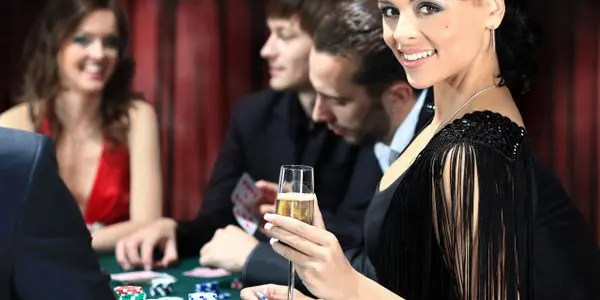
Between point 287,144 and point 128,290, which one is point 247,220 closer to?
point 287,144

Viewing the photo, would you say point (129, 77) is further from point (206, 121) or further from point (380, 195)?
point (380, 195)

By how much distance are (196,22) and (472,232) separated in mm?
3703

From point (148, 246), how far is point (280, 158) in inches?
38.0

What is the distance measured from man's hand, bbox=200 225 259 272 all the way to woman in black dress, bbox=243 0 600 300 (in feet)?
1.81

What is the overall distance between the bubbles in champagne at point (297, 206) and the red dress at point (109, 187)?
2046 mm

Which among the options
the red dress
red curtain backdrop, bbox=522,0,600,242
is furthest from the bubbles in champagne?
red curtain backdrop, bbox=522,0,600,242

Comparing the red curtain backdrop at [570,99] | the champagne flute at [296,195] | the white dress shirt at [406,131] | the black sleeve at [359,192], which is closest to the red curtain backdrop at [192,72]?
the red curtain backdrop at [570,99]

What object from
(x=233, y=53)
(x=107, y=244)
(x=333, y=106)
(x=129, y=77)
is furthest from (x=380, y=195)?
(x=233, y=53)

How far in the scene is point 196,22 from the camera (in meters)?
5.09

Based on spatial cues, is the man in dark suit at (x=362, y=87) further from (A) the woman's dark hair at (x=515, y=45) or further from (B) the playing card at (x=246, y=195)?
(A) the woman's dark hair at (x=515, y=45)

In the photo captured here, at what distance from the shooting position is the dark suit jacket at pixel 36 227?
1363mm

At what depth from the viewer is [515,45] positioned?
1892mm

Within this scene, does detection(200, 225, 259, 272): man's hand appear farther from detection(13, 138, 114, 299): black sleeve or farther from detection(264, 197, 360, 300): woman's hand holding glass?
detection(13, 138, 114, 299): black sleeve

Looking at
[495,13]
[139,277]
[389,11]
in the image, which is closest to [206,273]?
[139,277]
